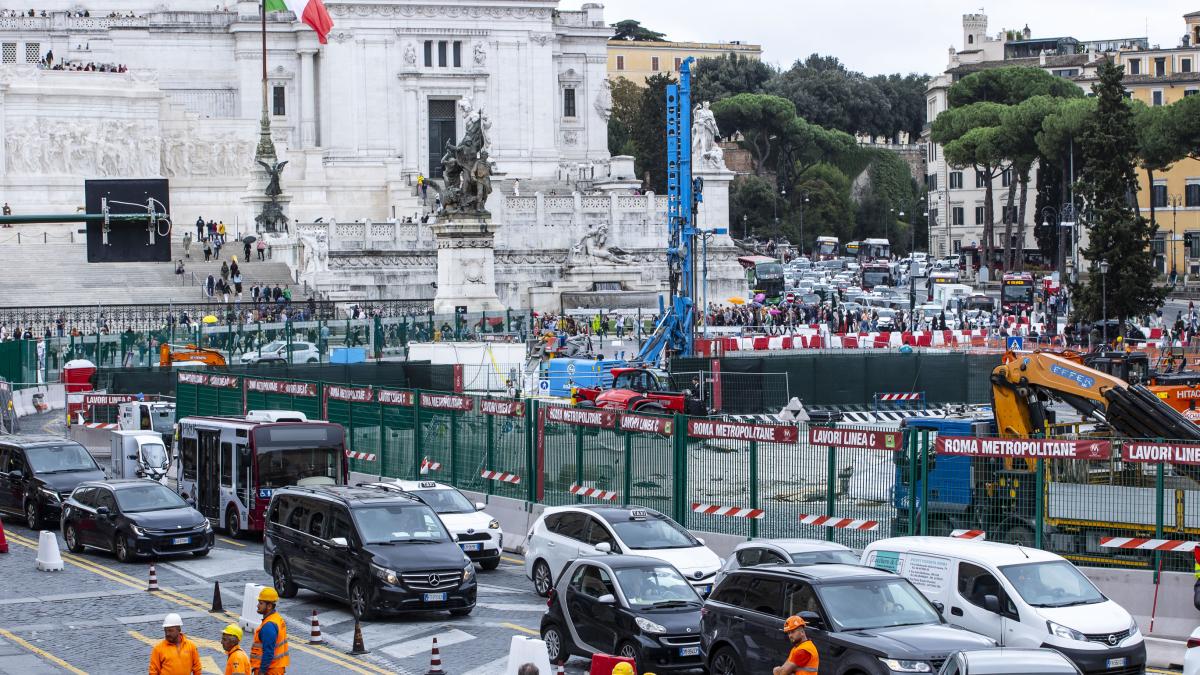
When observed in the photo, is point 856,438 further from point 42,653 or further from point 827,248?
point 827,248

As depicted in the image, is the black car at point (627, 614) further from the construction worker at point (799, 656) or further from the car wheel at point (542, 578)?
the car wheel at point (542, 578)

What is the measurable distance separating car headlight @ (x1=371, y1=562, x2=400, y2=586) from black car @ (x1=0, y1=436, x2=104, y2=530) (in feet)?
31.2

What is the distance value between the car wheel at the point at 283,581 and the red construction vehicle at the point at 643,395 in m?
16.9

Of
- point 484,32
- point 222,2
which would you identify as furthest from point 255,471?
point 222,2

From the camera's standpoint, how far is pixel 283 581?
22.5 metres

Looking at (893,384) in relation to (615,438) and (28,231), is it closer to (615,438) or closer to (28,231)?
(615,438)

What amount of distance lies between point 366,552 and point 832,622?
22.1ft

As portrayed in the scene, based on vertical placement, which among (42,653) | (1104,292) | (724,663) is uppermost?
(1104,292)

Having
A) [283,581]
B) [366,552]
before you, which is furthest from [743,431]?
[283,581]

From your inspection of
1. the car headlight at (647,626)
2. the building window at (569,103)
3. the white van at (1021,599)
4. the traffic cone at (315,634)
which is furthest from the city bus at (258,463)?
the building window at (569,103)

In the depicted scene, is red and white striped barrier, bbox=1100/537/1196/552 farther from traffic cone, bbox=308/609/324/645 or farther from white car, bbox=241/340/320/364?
white car, bbox=241/340/320/364

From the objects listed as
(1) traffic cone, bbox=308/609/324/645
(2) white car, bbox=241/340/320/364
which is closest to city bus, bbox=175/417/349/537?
(1) traffic cone, bbox=308/609/324/645

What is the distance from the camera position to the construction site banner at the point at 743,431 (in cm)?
2342

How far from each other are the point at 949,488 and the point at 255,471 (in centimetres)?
1053
